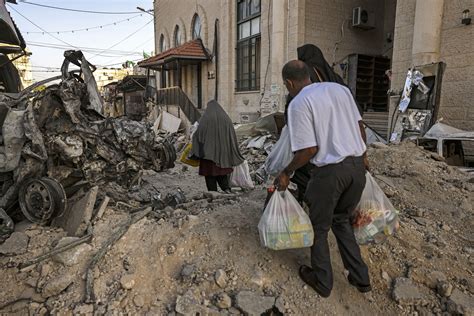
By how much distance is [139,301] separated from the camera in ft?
8.52

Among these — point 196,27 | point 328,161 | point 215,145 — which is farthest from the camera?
point 196,27

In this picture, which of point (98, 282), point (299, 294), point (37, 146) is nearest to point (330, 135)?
point (299, 294)

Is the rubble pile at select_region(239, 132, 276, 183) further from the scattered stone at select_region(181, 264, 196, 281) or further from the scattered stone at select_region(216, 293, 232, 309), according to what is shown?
the scattered stone at select_region(216, 293, 232, 309)

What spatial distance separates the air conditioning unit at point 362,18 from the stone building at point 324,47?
0.03 meters

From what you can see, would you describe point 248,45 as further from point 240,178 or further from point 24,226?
point 24,226

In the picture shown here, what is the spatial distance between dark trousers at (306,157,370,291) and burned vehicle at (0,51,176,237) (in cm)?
242

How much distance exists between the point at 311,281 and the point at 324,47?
10.4 metres

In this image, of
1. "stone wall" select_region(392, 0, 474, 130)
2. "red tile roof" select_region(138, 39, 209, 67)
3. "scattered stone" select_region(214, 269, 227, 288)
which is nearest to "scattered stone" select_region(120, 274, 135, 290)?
"scattered stone" select_region(214, 269, 227, 288)

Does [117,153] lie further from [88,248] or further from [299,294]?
[299,294]

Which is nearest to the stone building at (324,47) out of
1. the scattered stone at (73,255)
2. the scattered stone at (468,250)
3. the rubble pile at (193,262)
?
the rubble pile at (193,262)

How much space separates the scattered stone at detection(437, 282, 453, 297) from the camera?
101 inches

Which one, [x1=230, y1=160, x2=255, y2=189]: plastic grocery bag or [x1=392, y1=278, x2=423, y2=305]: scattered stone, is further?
[x1=230, y1=160, x2=255, y2=189]: plastic grocery bag

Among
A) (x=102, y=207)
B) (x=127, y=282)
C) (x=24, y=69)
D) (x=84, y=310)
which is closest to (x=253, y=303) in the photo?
(x=127, y=282)

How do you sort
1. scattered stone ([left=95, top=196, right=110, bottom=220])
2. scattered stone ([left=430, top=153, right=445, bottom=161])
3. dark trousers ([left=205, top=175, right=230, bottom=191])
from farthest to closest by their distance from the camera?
scattered stone ([left=430, top=153, right=445, bottom=161]), dark trousers ([left=205, top=175, right=230, bottom=191]), scattered stone ([left=95, top=196, right=110, bottom=220])
